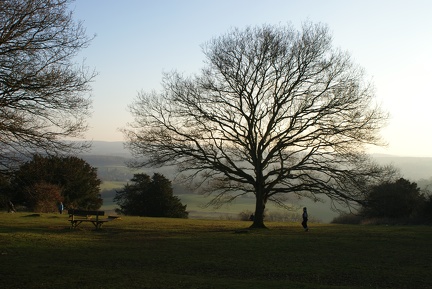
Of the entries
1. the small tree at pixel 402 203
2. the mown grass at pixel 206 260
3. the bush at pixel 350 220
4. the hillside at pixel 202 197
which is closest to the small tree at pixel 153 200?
the hillside at pixel 202 197

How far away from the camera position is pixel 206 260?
52.6ft

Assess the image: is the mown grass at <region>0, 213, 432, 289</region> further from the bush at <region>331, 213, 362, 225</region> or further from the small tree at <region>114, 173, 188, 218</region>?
the small tree at <region>114, 173, 188, 218</region>

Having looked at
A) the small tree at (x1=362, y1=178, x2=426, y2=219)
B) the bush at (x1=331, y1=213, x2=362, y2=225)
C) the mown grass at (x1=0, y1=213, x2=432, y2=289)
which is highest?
the small tree at (x1=362, y1=178, x2=426, y2=219)

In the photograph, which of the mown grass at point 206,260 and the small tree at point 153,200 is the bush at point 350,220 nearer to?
the small tree at point 153,200

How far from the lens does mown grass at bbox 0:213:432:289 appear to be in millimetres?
11711

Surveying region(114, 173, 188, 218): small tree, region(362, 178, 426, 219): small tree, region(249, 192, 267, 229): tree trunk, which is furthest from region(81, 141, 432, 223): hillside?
region(249, 192, 267, 229): tree trunk

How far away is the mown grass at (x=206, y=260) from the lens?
1171cm

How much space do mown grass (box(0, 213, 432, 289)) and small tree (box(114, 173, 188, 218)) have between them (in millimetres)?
32161

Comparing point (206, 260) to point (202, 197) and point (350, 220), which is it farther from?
point (202, 197)

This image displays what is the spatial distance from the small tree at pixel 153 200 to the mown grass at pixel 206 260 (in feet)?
106

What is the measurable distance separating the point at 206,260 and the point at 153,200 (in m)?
41.7

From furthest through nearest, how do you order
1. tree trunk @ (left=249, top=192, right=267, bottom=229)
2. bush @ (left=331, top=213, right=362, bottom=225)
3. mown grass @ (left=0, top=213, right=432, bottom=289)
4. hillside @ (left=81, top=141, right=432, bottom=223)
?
hillside @ (left=81, top=141, right=432, bottom=223) → bush @ (left=331, top=213, right=362, bottom=225) → tree trunk @ (left=249, top=192, right=267, bottom=229) → mown grass @ (left=0, top=213, right=432, bottom=289)

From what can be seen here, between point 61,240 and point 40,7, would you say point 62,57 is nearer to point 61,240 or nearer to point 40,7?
point 40,7

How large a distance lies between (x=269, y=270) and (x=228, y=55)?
59.3ft
